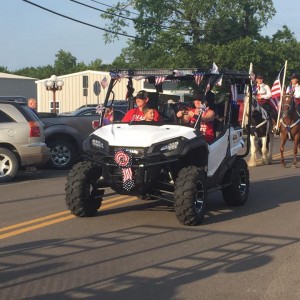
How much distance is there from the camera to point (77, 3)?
25594 millimetres

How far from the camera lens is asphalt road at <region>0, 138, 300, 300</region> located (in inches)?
240

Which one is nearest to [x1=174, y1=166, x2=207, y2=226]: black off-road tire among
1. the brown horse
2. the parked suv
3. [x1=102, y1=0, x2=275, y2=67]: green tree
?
the parked suv

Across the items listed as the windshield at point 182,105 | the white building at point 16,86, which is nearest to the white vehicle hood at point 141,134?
the windshield at point 182,105

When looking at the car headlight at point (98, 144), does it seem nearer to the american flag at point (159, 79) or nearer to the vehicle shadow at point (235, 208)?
the vehicle shadow at point (235, 208)

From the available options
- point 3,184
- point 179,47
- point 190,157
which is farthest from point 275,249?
point 179,47

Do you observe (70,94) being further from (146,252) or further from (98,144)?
(146,252)

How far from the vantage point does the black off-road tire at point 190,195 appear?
877 cm

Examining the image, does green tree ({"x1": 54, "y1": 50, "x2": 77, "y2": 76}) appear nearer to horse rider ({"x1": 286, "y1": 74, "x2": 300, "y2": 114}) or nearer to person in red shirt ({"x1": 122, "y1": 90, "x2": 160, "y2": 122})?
horse rider ({"x1": 286, "y1": 74, "x2": 300, "y2": 114})

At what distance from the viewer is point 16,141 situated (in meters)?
14.4

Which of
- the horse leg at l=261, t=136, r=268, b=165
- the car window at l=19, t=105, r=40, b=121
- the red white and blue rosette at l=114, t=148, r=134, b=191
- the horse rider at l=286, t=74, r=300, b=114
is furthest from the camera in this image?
the horse leg at l=261, t=136, r=268, b=165

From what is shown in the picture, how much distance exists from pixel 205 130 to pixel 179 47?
3575cm

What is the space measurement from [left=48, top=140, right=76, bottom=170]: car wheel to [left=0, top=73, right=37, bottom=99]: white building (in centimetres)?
4166

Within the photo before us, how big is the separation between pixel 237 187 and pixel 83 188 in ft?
9.28

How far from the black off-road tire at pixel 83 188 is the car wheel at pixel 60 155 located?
7748mm
